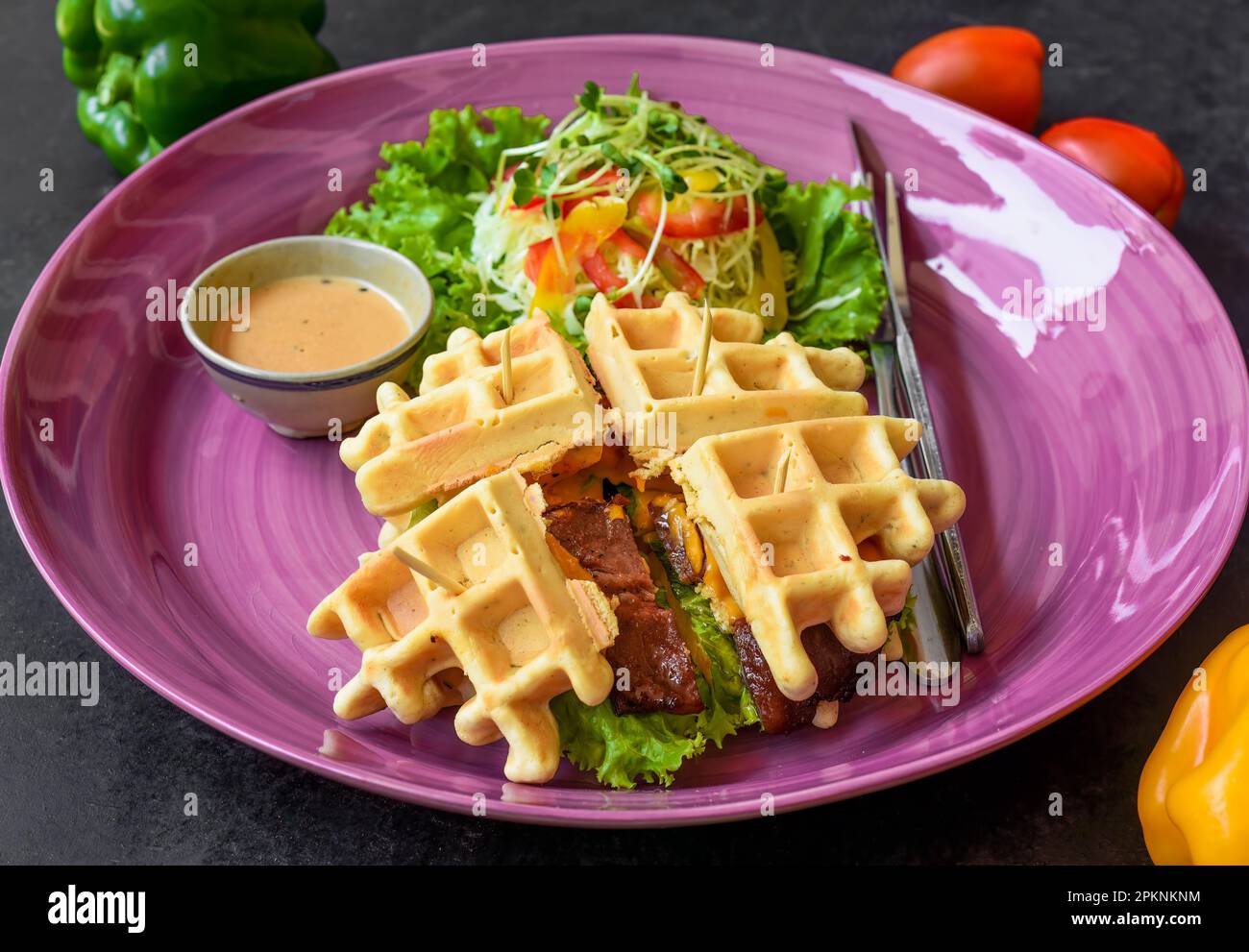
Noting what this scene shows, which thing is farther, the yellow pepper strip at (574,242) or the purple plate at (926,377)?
the yellow pepper strip at (574,242)

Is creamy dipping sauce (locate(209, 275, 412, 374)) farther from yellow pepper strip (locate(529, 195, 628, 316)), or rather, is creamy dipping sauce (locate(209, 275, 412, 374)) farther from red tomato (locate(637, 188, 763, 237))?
red tomato (locate(637, 188, 763, 237))

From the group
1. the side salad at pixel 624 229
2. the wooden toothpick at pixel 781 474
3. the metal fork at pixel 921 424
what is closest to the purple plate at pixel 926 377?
the metal fork at pixel 921 424

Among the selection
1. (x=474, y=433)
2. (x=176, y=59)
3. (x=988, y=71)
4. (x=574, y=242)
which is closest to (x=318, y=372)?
(x=474, y=433)

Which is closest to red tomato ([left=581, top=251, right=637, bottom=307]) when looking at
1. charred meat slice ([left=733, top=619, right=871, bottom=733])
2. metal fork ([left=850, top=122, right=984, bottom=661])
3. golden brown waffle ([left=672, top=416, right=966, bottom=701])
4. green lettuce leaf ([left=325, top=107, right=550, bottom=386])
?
green lettuce leaf ([left=325, top=107, right=550, bottom=386])

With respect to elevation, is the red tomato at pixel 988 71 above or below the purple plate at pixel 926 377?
above

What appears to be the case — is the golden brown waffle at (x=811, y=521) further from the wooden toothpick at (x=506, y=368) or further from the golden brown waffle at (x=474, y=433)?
the wooden toothpick at (x=506, y=368)

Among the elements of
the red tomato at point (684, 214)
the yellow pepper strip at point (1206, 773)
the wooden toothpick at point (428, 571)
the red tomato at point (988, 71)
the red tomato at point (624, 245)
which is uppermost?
the red tomato at point (988, 71)

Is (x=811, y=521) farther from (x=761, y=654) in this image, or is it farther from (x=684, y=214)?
(x=684, y=214)
